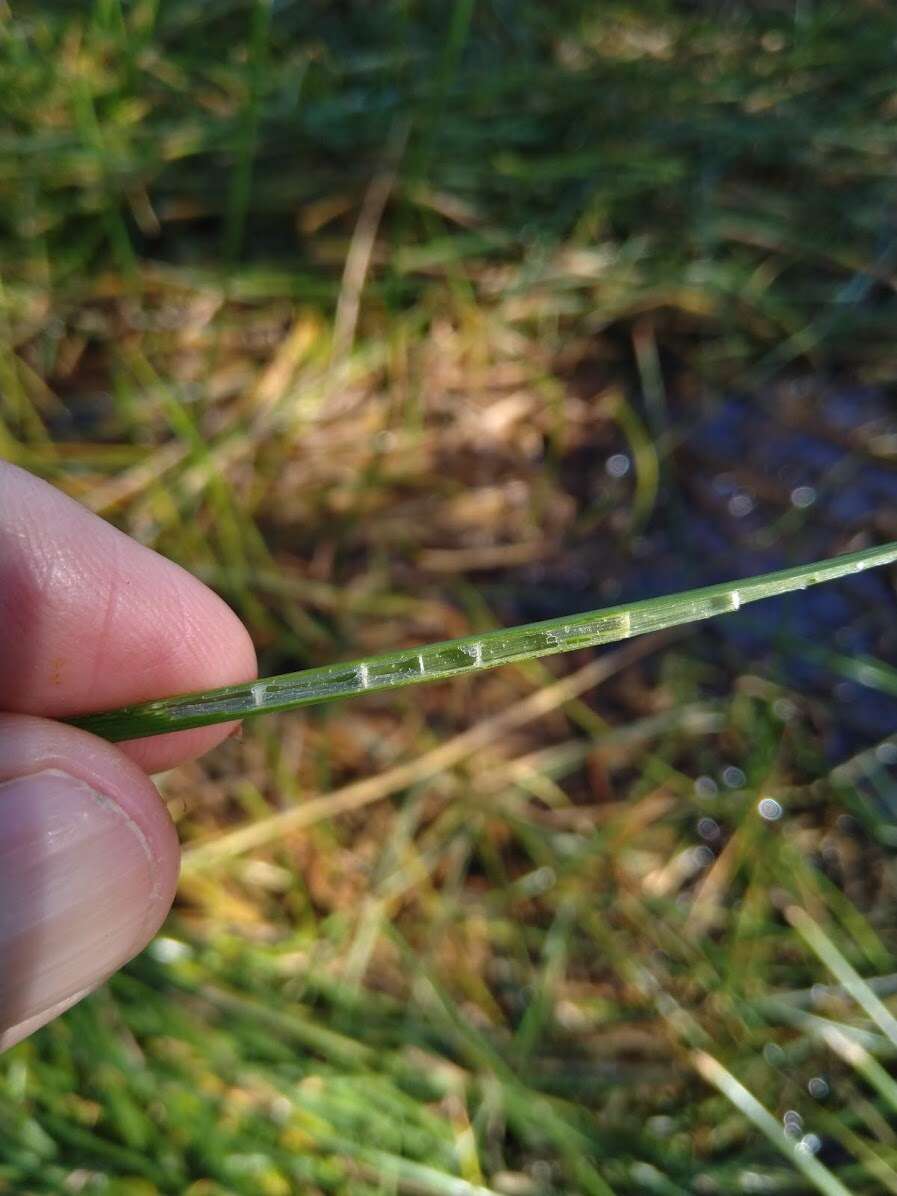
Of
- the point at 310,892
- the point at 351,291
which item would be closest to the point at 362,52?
the point at 351,291

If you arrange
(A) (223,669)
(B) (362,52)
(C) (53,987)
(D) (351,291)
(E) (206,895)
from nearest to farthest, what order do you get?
(C) (53,987), (A) (223,669), (E) (206,895), (D) (351,291), (B) (362,52)

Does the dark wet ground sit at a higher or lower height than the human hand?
lower

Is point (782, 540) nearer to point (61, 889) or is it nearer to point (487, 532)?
point (487, 532)

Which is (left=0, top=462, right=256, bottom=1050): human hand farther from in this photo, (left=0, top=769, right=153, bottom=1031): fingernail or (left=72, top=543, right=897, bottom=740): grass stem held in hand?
(left=72, top=543, right=897, bottom=740): grass stem held in hand

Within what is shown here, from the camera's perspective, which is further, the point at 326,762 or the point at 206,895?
the point at 326,762

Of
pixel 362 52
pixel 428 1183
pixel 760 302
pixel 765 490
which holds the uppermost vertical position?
pixel 362 52

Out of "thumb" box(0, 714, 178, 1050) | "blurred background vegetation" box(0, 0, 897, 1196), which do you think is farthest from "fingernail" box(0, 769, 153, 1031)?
"blurred background vegetation" box(0, 0, 897, 1196)

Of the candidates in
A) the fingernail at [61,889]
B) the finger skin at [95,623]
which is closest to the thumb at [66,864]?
the fingernail at [61,889]

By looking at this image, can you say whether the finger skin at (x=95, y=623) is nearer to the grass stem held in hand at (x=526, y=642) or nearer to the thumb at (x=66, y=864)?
the thumb at (x=66, y=864)

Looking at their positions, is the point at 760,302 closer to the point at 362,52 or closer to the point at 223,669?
the point at 362,52
